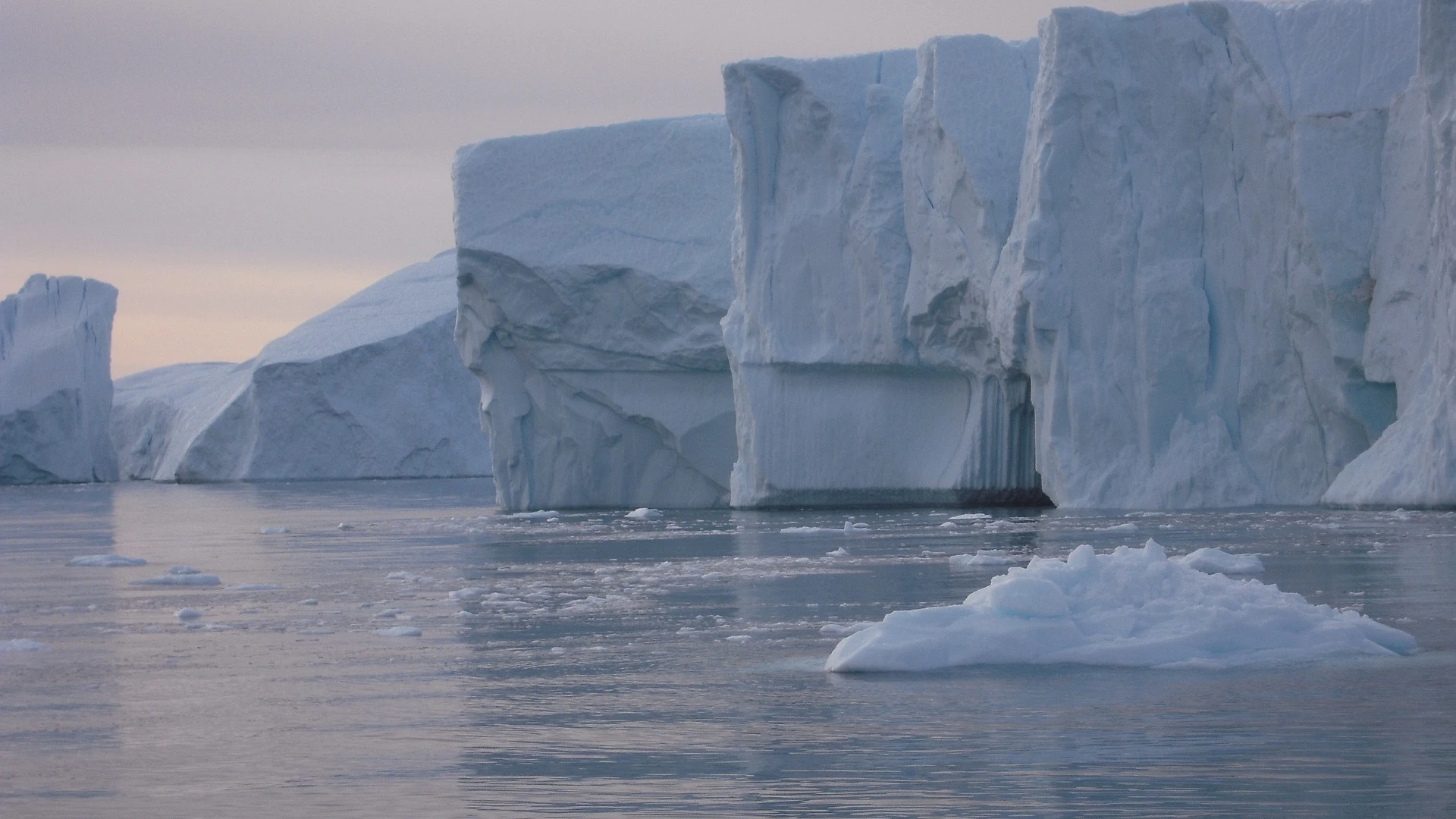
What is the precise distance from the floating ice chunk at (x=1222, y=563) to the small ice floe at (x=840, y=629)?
8.35 feet

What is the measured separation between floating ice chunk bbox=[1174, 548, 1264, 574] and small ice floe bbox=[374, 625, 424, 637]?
413cm

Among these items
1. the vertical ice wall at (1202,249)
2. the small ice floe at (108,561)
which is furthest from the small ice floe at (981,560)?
the vertical ice wall at (1202,249)

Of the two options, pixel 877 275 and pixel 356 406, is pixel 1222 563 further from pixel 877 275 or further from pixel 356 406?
pixel 356 406

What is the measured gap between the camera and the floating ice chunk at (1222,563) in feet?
32.7

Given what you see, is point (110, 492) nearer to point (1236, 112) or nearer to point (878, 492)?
point (878, 492)

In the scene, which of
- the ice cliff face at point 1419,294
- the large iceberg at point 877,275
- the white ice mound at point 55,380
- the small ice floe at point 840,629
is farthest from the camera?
the white ice mound at point 55,380

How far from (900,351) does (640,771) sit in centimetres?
A: 1701

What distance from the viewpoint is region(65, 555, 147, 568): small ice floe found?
575 inches

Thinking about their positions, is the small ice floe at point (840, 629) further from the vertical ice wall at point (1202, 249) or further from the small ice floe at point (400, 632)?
the vertical ice wall at point (1202, 249)

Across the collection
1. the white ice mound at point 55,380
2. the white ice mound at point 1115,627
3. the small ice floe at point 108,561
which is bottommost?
the small ice floe at point 108,561

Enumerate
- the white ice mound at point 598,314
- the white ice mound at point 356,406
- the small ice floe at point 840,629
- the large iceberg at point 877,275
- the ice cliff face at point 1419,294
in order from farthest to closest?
the white ice mound at point 356,406 < the white ice mound at point 598,314 < the large iceberg at point 877,275 < the ice cliff face at point 1419,294 < the small ice floe at point 840,629

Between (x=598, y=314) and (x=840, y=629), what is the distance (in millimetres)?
16624

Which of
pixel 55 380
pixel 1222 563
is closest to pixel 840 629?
pixel 1222 563

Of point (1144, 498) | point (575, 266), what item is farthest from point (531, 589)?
point (575, 266)
